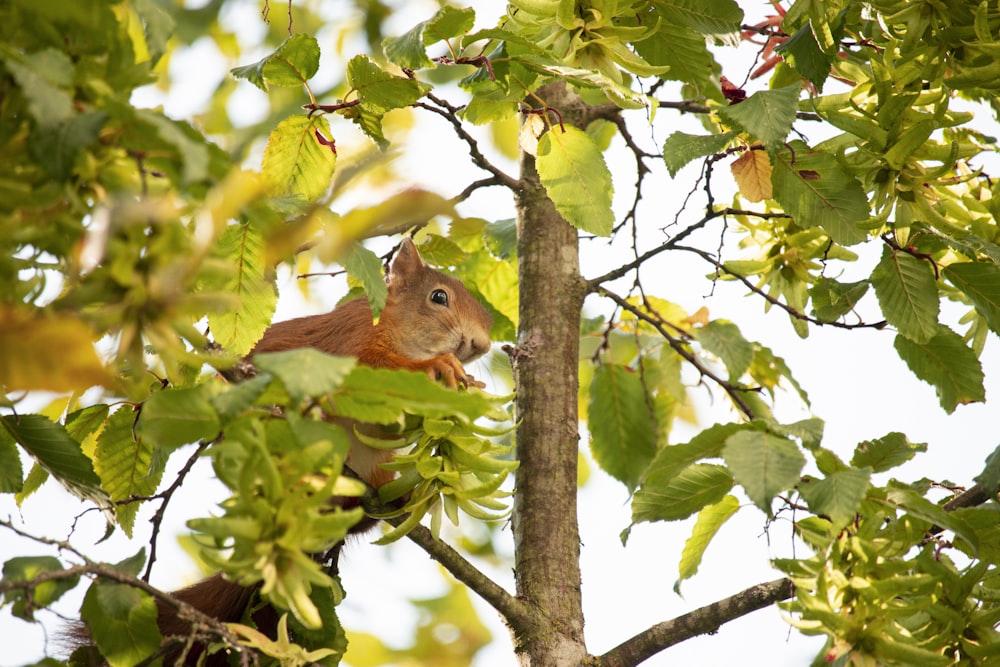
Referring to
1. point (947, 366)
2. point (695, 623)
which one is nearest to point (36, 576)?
point (695, 623)

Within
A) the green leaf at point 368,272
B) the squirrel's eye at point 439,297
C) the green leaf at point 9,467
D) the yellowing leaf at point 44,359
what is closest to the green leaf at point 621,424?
the squirrel's eye at point 439,297

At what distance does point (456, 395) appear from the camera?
92cm

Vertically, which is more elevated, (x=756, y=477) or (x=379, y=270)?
(x=379, y=270)

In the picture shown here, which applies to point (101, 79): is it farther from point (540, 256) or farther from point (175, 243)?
point (540, 256)

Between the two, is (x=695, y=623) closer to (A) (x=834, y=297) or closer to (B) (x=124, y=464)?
(A) (x=834, y=297)

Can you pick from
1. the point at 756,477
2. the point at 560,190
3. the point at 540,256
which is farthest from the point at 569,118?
the point at 756,477

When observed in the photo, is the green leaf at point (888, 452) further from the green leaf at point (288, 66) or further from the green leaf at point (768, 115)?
the green leaf at point (288, 66)

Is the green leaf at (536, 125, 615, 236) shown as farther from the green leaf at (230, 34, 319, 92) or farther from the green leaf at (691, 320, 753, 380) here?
the green leaf at (691, 320, 753, 380)

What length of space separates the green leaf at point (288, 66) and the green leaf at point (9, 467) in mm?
672

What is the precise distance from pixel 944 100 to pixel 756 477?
2.63 ft

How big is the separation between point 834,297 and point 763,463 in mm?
844

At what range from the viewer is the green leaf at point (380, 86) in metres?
1.54


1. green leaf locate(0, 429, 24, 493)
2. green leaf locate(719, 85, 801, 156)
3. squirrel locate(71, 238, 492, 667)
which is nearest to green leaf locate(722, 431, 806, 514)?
green leaf locate(719, 85, 801, 156)

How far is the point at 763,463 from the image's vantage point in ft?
3.89
